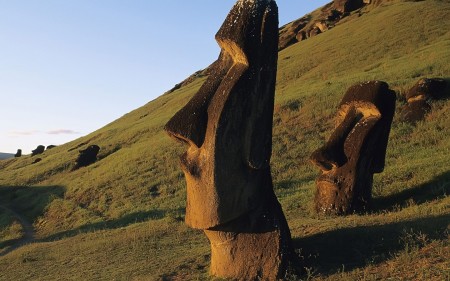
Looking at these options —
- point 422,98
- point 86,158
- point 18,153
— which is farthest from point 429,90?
point 18,153

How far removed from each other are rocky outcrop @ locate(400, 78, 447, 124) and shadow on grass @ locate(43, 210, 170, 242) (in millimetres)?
14535

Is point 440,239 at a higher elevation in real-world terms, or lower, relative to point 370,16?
lower

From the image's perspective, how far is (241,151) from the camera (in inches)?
357

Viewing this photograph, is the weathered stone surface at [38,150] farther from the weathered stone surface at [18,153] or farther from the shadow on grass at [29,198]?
the shadow on grass at [29,198]

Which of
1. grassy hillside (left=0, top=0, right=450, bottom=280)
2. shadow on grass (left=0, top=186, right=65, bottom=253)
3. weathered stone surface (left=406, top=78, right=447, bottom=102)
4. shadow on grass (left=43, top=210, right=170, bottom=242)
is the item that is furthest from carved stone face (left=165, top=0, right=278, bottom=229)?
weathered stone surface (left=406, top=78, right=447, bottom=102)

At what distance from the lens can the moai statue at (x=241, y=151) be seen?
356 inches

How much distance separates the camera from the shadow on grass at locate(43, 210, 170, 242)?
75.9 feet

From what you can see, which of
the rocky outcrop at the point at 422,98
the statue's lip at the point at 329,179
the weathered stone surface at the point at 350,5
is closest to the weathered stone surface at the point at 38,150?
the weathered stone surface at the point at 350,5

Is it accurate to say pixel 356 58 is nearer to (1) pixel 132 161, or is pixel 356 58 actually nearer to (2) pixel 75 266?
(1) pixel 132 161

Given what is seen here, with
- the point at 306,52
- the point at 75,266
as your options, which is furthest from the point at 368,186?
the point at 306,52

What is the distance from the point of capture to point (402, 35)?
55.6m

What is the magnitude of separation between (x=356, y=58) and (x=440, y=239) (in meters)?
45.2

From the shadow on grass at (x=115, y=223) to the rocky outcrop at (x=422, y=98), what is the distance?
47.7 ft

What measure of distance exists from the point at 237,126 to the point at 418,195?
847 cm
